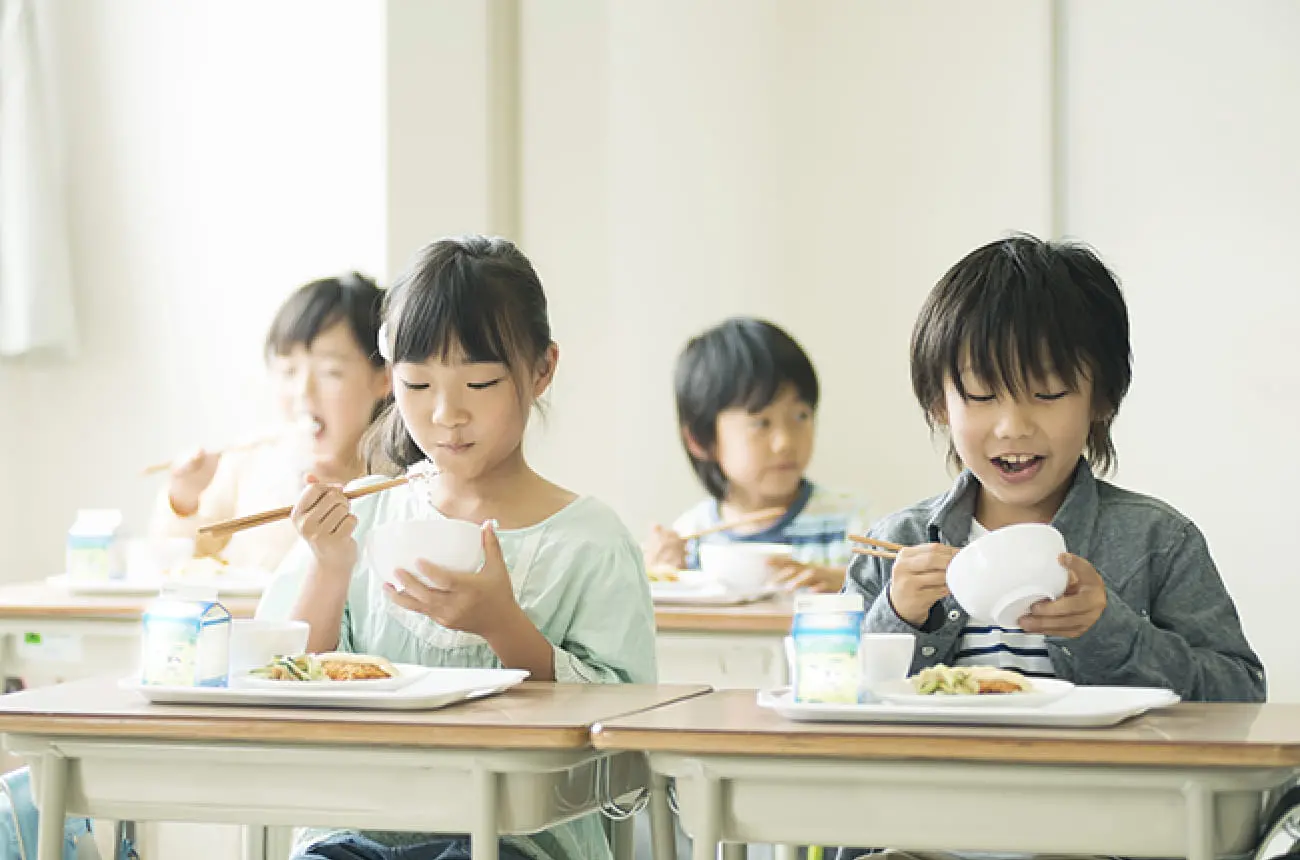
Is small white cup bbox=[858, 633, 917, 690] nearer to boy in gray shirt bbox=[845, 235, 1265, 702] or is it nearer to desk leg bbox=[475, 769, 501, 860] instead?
boy in gray shirt bbox=[845, 235, 1265, 702]

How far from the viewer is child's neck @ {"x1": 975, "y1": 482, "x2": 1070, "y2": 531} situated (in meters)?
1.94

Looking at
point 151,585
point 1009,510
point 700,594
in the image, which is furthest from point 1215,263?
point 151,585

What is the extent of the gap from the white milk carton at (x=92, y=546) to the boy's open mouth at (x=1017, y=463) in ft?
7.03

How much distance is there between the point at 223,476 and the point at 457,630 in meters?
2.21

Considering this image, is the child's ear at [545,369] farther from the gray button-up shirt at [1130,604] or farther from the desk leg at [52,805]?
the desk leg at [52,805]

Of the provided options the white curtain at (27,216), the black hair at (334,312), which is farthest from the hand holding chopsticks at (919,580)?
the white curtain at (27,216)

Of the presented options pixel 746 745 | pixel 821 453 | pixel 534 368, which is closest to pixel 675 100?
pixel 821 453

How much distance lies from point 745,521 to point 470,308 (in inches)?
65.1

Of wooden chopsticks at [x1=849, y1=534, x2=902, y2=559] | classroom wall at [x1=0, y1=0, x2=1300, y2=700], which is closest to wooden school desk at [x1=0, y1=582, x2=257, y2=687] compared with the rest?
classroom wall at [x1=0, y1=0, x2=1300, y2=700]

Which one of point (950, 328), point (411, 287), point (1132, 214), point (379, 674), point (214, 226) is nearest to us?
point (379, 674)

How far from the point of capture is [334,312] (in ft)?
11.3

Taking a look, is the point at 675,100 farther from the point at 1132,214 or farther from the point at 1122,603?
the point at 1122,603

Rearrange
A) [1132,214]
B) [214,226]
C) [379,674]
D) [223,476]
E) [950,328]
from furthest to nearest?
[214,226]
[1132,214]
[223,476]
[950,328]
[379,674]

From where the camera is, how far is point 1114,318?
1.88 meters
